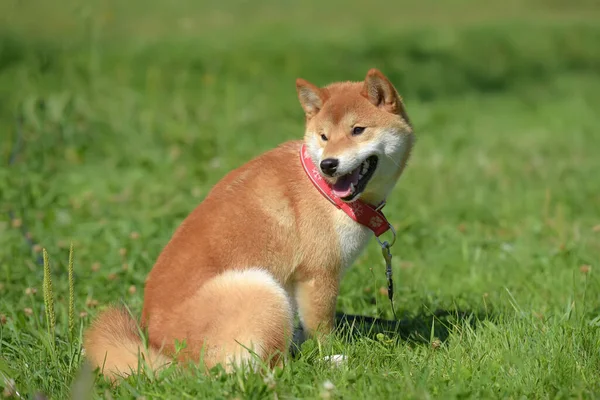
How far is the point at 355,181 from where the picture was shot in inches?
154

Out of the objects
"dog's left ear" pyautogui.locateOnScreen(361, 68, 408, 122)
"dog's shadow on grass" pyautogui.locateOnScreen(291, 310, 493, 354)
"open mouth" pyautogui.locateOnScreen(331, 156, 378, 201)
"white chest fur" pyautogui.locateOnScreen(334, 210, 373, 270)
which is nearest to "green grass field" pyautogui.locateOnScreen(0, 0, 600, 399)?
"dog's shadow on grass" pyautogui.locateOnScreen(291, 310, 493, 354)

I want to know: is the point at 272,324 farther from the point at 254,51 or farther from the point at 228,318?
the point at 254,51

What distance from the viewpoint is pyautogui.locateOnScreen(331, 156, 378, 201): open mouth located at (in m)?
3.84

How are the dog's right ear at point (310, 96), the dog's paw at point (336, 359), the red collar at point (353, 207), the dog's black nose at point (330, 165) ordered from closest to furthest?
the dog's paw at point (336, 359) → the dog's black nose at point (330, 165) → the red collar at point (353, 207) → the dog's right ear at point (310, 96)

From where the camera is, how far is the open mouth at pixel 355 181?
3844 millimetres

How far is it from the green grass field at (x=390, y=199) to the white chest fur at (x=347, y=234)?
0.34m

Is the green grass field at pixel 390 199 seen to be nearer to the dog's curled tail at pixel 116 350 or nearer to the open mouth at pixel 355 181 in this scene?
the dog's curled tail at pixel 116 350

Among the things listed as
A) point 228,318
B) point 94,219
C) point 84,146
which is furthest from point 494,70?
point 228,318

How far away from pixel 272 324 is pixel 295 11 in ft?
46.0

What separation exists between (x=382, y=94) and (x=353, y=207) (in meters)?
0.63

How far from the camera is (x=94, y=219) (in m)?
6.09

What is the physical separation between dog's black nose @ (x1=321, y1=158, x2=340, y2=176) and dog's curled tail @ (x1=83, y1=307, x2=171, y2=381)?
120 centimetres

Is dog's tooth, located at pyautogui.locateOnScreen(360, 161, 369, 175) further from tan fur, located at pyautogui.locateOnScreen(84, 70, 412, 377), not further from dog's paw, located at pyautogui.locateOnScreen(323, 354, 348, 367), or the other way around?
dog's paw, located at pyautogui.locateOnScreen(323, 354, 348, 367)

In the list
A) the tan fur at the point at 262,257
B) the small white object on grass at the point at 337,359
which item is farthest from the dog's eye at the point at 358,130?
the small white object on grass at the point at 337,359
